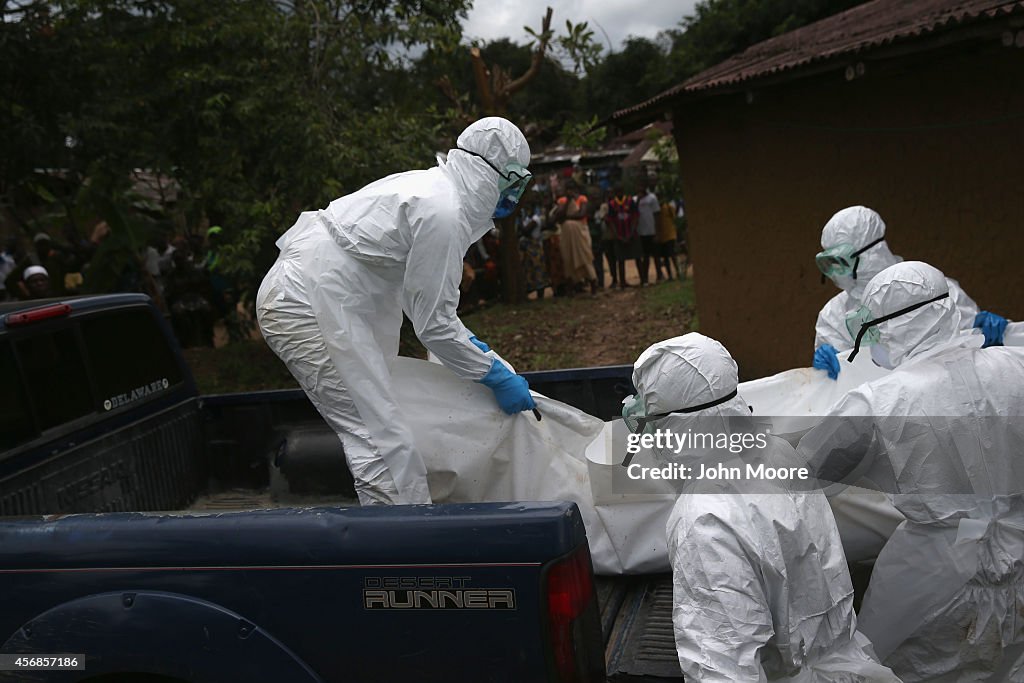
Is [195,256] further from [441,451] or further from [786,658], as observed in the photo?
[786,658]

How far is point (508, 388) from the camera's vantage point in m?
3.44

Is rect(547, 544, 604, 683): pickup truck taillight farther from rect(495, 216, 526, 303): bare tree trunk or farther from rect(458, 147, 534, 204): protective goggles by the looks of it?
rect(495, 216, 526, 303): bare tree trunk

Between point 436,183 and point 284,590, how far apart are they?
1.86 metres

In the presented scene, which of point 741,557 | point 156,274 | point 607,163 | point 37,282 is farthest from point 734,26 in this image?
point 741,557

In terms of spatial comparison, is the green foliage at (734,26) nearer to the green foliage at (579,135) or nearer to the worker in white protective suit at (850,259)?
the green foliage at (579,135)

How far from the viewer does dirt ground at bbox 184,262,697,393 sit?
10258 mm

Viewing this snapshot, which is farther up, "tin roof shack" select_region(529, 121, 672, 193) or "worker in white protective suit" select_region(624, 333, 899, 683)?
"tin roof shack" select_region(529, 121, 672, 193)

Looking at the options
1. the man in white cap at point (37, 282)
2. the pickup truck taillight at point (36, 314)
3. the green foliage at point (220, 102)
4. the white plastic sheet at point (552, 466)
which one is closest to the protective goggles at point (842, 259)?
the white plastic sheet at point (552, 466)

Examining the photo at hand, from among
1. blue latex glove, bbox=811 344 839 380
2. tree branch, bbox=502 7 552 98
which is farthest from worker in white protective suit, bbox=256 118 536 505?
tree branch, bbox=502 7 552 98

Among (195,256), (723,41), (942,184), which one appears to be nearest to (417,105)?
(195,256)

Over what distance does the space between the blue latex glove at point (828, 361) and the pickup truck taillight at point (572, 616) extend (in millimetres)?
2365

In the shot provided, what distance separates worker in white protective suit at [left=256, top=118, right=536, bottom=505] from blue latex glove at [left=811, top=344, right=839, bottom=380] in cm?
152

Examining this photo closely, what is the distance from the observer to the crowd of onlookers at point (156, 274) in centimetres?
1123

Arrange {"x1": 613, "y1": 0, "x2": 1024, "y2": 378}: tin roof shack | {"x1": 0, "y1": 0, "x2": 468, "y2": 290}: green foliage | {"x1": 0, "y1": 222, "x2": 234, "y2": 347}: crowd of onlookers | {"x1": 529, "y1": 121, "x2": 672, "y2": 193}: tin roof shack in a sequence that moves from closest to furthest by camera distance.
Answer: {"x1": 613, "y1": 0, "x2": 1024, "y2": 378}: tin roof shack < {"x1": 0, "y1": 0, "x2": 468, "y2": 290}: green foliage < {"x1": 0, "y1": 222, "x2": 234, "y2": 347}: crowd of onlookers < {"x1": 529, "y1": 121, "x2": 672, "y2": 193}: tin roof shack
